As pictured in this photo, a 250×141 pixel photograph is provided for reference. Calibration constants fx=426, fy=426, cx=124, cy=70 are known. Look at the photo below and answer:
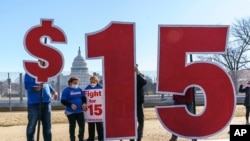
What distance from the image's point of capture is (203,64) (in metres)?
7.27

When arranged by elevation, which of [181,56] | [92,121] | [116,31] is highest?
[116,31]

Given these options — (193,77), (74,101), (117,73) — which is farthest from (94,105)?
(193,77)

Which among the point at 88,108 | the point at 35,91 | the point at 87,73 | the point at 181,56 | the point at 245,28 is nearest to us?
the point at 181,56

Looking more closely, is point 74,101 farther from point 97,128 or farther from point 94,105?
point 97,128

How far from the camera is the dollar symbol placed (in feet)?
23.5

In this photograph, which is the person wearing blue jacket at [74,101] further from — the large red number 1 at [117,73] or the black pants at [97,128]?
the large red number 1 at [117,73]

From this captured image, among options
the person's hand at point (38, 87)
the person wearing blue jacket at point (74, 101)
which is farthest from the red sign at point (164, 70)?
the person wearing blue jacket at point (74, 101)

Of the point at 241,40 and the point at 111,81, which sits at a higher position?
the point at 241,40

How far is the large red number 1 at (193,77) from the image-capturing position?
720 centimetres

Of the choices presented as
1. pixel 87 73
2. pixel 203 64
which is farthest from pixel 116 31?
pixel 87 73

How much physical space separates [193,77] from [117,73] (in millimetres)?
1291

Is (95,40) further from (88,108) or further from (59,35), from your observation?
(88,108)

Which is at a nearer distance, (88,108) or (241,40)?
(88,108)

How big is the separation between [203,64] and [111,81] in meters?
1.60
